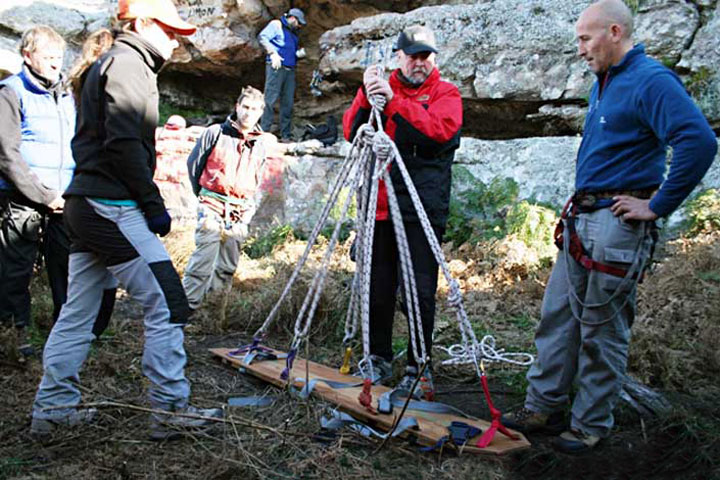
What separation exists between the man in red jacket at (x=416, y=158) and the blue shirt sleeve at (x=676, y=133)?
3.52 feet

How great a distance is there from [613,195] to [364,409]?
1.56m

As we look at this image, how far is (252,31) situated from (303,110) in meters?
1.77

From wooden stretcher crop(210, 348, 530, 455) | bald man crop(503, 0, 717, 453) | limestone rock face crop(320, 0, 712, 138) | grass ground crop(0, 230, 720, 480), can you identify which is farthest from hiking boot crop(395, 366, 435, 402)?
limestone rock face crop(320, 0, 712, 138)

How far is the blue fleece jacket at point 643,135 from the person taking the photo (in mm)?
2471

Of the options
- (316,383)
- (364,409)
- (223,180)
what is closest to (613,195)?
(364,409)

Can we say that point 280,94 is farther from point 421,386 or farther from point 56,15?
point 421,386

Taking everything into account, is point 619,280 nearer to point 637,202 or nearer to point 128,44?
point 637,202

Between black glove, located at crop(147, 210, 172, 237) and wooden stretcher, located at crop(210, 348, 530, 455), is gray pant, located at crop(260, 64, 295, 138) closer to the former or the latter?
wooden stretcher, located at crop(210, 348, 530, 455)

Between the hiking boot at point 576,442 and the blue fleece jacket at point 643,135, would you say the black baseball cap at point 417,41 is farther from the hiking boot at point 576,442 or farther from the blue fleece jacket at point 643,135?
the hiking boot at point 576,442

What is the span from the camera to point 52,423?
2754 mm

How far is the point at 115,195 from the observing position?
265 cm

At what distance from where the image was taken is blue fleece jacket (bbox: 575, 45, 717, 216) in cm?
247

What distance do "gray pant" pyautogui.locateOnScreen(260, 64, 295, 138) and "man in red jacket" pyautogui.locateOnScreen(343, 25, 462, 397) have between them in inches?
260

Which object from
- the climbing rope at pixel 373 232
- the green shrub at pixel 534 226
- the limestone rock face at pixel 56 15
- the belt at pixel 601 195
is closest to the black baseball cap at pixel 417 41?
the climbing rope at pixel 373 232
